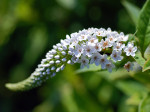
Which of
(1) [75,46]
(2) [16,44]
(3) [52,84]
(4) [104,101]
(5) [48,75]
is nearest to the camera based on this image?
(1) [75,46]

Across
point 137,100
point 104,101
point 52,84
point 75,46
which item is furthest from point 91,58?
point 52,84

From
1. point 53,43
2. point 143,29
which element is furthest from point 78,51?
point 53,43

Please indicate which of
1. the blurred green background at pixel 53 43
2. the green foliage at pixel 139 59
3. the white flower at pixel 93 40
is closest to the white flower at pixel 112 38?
the white flower at pixel 93 40

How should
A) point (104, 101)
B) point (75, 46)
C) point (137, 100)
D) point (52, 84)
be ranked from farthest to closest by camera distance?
point (52, 84)
point (104, 101)
point (137, 100)
point (75, 46)

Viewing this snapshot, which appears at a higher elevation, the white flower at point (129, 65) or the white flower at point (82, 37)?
the white flower at point (82, 37)

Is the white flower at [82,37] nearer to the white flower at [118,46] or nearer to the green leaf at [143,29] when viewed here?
→ the white flower at [118,46]

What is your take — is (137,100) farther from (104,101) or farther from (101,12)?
(101,12)

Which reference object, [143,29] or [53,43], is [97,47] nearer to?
[143,29]

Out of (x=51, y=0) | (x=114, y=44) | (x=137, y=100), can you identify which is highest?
(x=51, y=0)
